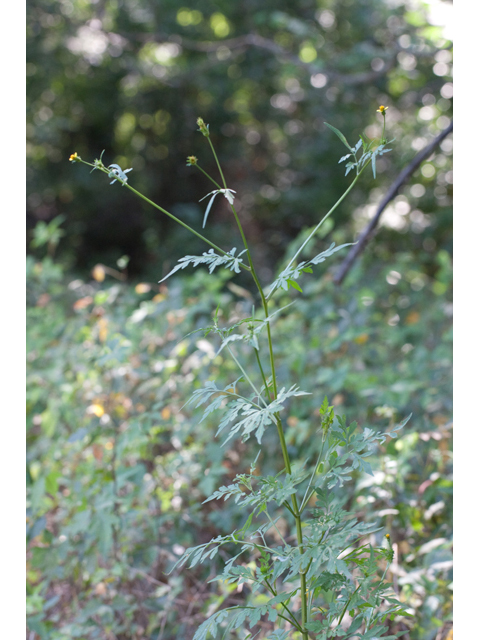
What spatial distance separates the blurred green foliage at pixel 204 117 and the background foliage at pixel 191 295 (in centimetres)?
3

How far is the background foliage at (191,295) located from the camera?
4.92 feet

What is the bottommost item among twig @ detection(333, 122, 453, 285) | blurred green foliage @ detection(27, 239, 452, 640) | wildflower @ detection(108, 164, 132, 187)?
blurred green foliage @ detection(27, 239, 452, 640)

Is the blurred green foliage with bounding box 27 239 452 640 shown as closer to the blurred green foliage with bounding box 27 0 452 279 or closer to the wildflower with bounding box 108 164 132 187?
the wildflower with bounding box 108 164 132 187

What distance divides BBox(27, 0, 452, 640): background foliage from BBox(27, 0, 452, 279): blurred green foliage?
33 mm

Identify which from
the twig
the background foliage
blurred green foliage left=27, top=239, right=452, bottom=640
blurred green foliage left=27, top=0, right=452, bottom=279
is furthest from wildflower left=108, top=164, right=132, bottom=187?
blurred green foliage left=27, top=0, right=452, bottom=279

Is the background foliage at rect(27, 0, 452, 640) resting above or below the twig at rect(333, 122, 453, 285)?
below

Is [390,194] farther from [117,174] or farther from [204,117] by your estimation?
[204,117]

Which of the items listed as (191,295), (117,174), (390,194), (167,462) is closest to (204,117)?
(191,295)

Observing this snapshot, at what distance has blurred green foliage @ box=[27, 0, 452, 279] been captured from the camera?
A: 6070mm

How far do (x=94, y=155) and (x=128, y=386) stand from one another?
6434 millimetres

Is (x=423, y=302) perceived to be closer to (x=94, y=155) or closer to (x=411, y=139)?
(x=411, y=139)

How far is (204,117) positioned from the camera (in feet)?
24.3
